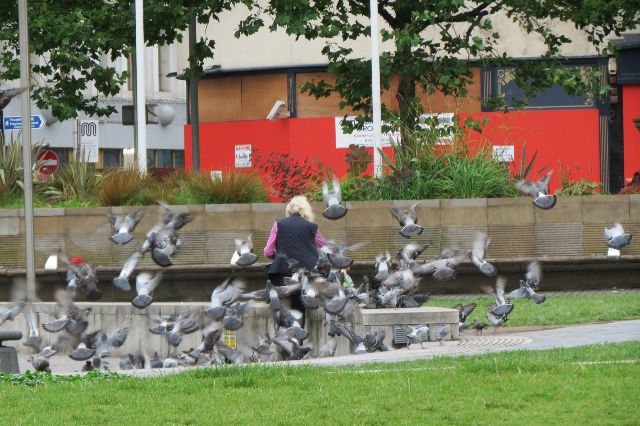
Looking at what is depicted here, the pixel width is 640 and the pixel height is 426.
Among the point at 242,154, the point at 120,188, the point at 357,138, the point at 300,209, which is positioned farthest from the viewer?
the point at 242,154

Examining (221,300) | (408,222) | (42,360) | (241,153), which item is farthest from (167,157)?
(42,360)

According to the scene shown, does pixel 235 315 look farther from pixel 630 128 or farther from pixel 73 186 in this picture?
pixel 630 128

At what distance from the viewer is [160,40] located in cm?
2814

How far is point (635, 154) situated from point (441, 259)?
2029cm

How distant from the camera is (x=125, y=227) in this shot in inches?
796

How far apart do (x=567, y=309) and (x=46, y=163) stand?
46.1ft

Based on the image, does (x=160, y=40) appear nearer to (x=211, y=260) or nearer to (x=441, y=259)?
(x=211, y=260)

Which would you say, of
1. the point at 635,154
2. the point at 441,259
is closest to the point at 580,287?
the point at 441,259

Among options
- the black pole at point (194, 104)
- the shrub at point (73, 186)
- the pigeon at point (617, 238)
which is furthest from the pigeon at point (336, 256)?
the black pole at point (194, 104)

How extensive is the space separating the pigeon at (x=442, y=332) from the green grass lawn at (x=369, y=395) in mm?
2876

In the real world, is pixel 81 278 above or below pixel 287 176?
below

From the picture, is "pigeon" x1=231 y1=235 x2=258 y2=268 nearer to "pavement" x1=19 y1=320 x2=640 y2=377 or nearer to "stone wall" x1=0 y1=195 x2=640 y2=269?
"stone wall" x1=0 y1=195 x2=640 y2=269

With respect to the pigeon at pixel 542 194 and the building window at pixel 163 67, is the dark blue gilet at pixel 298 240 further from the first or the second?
the building window at pixel 163 67

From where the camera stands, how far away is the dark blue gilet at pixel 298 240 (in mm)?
16812
